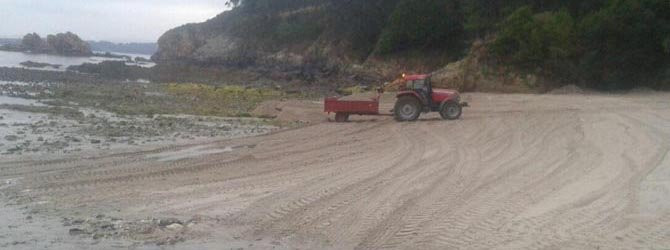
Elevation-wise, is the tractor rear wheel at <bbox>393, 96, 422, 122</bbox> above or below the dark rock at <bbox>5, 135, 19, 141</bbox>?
above

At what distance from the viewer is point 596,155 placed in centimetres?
1532

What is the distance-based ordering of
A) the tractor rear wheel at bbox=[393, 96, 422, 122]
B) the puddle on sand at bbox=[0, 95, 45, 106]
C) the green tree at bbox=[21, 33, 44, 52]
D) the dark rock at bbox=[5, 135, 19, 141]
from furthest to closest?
1. the green tree at bbox=[21, 33, 44, 52]
2. the puddle on sand at bbox=[0, 95, 45, 106]
3. the tractor rear wheel at bbox=[393, 96, 422, 122]
4. the dark rock at bbox=[5, 135, 19, 141]

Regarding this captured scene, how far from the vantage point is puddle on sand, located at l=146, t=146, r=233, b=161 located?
1578cm

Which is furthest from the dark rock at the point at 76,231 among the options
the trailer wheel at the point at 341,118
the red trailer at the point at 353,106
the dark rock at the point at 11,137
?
the trailer wheel at the point at 341,118

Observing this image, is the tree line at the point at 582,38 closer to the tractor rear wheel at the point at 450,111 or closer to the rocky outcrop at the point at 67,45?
the tractor rear wheel at the point at 450,111

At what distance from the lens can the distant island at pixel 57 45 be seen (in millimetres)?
119688

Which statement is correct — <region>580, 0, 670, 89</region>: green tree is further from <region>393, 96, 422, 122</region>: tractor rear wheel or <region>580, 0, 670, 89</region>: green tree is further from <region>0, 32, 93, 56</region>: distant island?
<region>0, 32, 93, 56</region>: distant island

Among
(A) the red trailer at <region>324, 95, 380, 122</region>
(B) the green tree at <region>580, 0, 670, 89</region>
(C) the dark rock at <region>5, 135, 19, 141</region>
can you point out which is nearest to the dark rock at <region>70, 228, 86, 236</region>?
(C) the dark rock at <region>5, 135, 19, 141</region>

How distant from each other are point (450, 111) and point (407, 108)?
4.70 ft

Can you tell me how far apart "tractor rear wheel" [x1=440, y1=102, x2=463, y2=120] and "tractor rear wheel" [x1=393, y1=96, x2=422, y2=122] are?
32.8 inches

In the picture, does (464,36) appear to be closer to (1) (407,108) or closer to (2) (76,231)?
(1) (407,108)

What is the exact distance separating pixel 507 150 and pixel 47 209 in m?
9.98

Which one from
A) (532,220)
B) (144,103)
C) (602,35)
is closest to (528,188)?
(532,220)

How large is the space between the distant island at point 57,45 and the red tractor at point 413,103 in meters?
103
